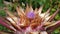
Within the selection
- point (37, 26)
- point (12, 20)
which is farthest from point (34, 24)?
point (12, 20)

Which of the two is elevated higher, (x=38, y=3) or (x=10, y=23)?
(x=38, y=3)

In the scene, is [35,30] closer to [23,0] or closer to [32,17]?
[32,17]

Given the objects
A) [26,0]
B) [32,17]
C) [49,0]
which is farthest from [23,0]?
[32,17]

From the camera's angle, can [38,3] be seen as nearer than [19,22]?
No

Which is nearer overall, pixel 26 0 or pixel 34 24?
pixel 34 24

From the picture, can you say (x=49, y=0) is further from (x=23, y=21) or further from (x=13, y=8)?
(x=23, y=21)

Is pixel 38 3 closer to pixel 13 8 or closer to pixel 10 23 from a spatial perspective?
pixel 13 8

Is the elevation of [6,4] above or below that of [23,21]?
above

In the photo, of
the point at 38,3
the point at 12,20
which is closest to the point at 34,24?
the point at 12,20
